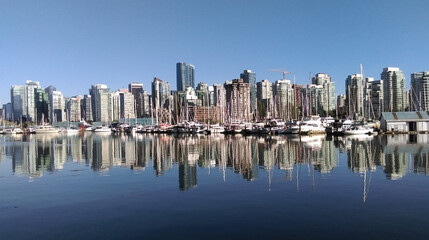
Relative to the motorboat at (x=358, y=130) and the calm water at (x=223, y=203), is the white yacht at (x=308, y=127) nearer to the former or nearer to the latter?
the motorboat at (x=358, y=130)

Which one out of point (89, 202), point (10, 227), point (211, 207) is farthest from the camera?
point (89, 202)

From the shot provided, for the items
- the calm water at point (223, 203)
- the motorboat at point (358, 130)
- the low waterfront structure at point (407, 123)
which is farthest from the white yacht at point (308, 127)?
the calm water at point (223, 203)

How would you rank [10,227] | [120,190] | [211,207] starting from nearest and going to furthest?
[10,227] < [211,207] < [120,190]

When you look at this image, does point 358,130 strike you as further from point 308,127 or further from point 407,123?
point 407,123

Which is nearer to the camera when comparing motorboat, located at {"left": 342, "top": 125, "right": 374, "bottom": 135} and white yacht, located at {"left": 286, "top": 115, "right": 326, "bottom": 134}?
motorboat, located at {"left": 342, "top": 125, "right": 374, "bottom": 135}

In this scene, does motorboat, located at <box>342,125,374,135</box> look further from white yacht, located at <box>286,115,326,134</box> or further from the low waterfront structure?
white yacht, located at <box>286,115,326,134</box>

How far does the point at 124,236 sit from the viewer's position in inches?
558

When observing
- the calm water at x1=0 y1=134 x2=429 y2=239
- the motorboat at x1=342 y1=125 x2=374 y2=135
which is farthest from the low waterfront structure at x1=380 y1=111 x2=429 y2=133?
the calm water at x1=0 y1=134 x2=429 y2=239

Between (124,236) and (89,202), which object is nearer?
(124,236)

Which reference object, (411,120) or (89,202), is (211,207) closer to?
(89,202)

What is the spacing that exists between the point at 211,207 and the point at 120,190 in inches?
323

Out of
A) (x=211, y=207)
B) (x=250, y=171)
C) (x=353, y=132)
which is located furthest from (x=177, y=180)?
(x=353, y=132)

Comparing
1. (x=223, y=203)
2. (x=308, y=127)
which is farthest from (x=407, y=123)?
(x=223, y=203)

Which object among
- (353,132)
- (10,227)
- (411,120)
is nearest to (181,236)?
(10,227)
